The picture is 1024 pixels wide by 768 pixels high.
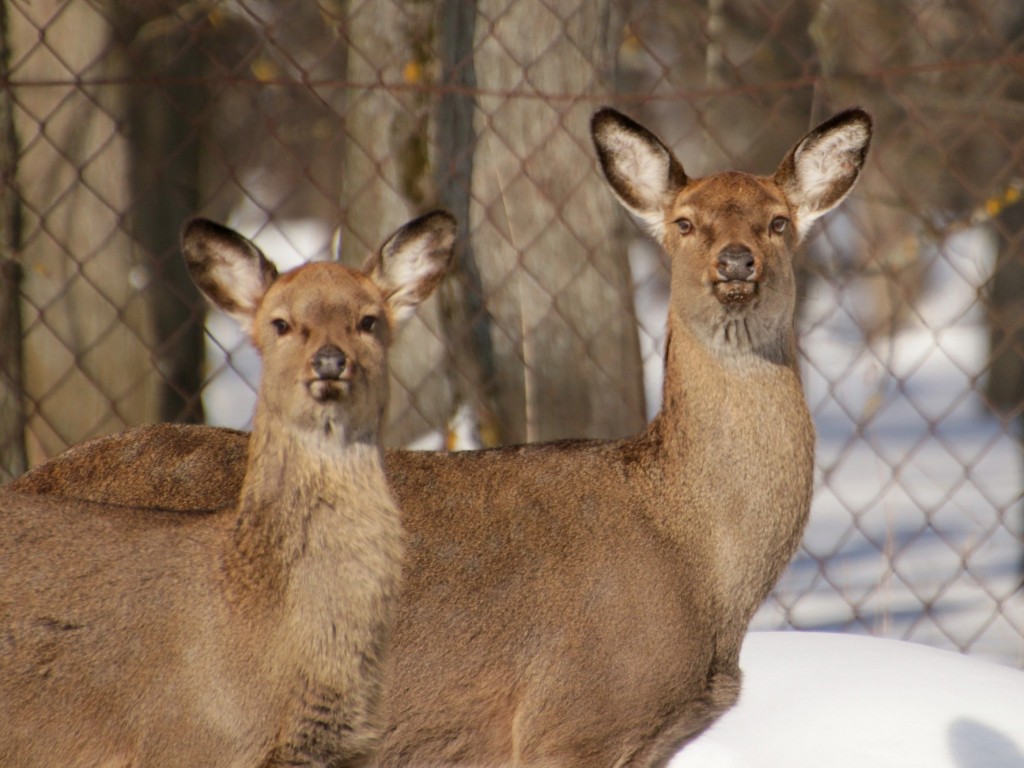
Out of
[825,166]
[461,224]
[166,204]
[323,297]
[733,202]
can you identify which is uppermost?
[166,204]

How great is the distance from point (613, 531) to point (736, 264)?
34.9 inches

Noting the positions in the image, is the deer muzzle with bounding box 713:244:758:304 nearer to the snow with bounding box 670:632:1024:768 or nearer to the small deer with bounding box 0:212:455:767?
the small deer with bounding box 0:212:455:767

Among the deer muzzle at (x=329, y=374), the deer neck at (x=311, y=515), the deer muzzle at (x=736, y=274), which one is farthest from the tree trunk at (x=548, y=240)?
the deer muzzle at (x=329, y=374)

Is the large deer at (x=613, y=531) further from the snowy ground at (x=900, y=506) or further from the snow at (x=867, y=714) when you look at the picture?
the snowy ground at (x=900, y=506)

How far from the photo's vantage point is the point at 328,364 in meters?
4.01

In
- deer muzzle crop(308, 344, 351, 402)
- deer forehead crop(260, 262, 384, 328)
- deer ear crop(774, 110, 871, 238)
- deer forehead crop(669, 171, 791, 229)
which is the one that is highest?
deer ear crop(774, 110, 871, 238)

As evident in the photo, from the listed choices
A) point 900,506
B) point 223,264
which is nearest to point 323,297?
point 223,264

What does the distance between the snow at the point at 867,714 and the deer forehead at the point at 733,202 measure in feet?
4.82

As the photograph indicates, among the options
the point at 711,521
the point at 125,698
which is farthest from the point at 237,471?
the point at 711,521

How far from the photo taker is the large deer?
4.62 m

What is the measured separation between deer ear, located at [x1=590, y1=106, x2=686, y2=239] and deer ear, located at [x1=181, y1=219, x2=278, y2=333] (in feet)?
4.66

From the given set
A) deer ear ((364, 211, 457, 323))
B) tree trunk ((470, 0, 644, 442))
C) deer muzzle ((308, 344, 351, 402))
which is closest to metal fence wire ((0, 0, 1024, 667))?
tree trunk ((470, 0, 644, 442))

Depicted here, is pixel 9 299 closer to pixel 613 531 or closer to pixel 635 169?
pixel 635 169

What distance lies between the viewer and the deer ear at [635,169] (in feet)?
17.6
